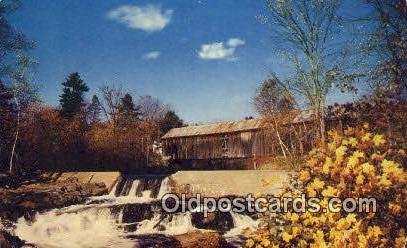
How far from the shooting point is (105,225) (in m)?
15.0

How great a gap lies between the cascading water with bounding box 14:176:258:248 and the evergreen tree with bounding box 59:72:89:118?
14.0m

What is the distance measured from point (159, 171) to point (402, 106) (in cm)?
2698

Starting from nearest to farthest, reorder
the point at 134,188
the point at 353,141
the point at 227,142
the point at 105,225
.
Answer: the point at 353,141 → the point at 105,225 → the point at 134,188 → the point at 227,142

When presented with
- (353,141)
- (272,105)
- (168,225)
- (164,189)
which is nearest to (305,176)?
(353,141)

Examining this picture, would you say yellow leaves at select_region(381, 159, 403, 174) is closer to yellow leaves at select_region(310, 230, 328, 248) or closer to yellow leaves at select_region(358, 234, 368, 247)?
yellow leaves at select_region(358, 234, 368, 247)

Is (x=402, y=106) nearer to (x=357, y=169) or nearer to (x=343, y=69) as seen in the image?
(x=357, y=169)

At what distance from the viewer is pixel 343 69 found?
1441 cm

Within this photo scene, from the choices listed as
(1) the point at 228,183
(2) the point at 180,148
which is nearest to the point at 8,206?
(1) the point at 228,183

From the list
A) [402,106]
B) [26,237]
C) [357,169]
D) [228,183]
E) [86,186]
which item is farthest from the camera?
[86,186]

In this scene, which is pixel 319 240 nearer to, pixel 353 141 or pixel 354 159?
pixel 354 159

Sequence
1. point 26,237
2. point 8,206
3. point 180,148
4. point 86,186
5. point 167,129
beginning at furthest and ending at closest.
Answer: point 167,129 → point 180,148 → point 86,186 → point 8,206 → point 26,237

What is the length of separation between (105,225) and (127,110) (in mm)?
21857

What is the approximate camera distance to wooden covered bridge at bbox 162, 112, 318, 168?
2802 centimetres

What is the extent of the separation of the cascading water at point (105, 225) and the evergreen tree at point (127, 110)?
57.6ft
